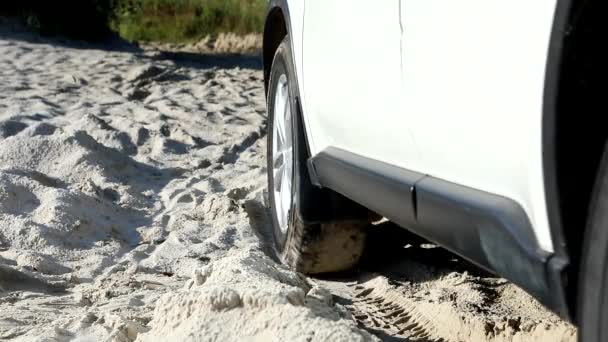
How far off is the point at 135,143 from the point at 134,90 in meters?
2.62

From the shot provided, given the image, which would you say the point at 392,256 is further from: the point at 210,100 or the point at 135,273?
the point at 210,100

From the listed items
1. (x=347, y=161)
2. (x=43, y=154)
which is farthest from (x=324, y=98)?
(x=43, y=154)

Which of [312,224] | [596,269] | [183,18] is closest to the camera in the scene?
[596,269]

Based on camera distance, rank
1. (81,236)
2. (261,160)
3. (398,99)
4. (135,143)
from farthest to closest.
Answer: (135,143)
(261,160)
(81,236)
(398,99)

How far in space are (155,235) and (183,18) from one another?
15.2m

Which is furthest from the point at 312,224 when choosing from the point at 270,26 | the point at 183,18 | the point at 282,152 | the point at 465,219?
the point at 183,18

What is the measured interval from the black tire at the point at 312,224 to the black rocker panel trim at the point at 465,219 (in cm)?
59

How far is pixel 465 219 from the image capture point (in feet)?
6.95

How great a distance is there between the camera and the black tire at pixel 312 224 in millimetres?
3641

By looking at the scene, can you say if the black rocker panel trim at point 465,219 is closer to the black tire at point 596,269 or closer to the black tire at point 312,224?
the black tire at point 596,269

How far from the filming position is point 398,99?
2.48 m

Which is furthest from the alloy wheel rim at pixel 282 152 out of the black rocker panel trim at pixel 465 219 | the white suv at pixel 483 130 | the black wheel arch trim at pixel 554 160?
the black wheel arch trim at pixel 554 160

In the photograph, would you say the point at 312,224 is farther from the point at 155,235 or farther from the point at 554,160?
the point at 554,160

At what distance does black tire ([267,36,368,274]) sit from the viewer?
3641mm
